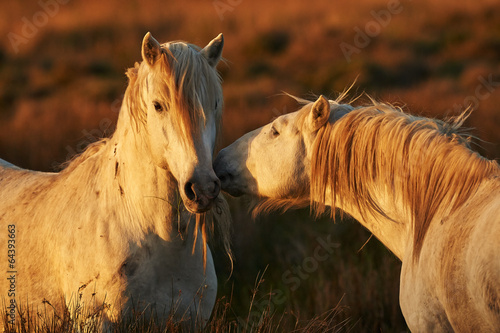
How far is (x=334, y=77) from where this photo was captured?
16578mm

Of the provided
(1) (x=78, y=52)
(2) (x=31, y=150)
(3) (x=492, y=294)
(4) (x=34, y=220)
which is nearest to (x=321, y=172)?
(3) (x=492, y=294)

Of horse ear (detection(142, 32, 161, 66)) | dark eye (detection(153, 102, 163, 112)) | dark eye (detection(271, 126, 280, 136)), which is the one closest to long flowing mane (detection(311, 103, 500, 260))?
dark eye (detection(271, 126, 280, 136))

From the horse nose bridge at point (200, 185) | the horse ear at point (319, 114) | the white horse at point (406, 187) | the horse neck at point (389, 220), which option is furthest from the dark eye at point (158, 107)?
the horse neck at point (389, 220)

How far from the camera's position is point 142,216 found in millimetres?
3158

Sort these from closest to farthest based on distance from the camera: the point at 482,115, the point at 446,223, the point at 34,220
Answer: the point at 446,223 < the point at 34,220 < the point at 482,115

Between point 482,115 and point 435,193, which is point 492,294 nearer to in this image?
point 435,193

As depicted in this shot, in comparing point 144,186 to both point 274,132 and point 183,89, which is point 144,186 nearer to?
point 183,89

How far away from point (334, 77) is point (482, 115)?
20.8 ft

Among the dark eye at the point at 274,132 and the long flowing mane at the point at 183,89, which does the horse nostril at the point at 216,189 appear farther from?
the dark eye at the point at 274,132

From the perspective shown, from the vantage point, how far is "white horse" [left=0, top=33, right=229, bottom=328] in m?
2.96

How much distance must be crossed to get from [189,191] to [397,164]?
104 cm

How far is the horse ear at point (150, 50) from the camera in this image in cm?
298

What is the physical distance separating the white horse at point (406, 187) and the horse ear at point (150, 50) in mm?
763

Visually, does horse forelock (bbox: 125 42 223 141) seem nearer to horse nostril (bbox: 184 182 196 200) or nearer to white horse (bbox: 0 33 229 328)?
white horse (bbox: 0 33 229 328)
